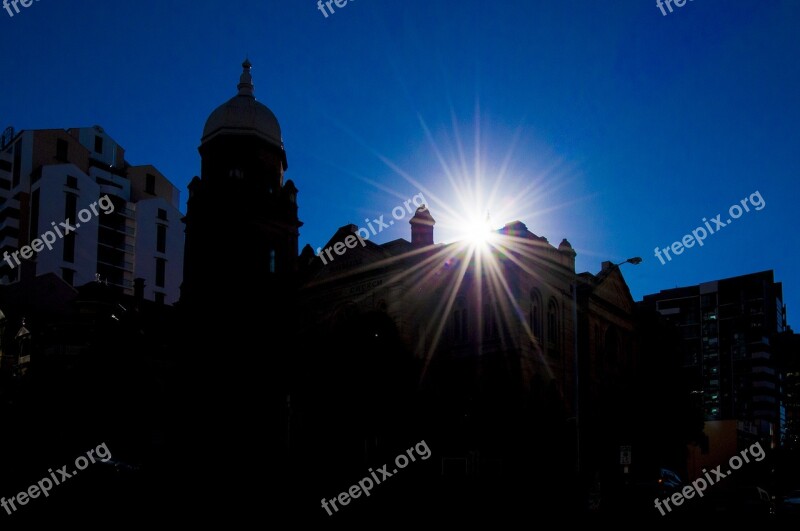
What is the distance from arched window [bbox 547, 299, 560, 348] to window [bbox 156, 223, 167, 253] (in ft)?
197

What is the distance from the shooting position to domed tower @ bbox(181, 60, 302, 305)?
48031 millimetres

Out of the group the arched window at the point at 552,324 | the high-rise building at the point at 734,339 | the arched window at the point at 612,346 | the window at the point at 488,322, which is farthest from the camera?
the high-rise building at the point at 734,339

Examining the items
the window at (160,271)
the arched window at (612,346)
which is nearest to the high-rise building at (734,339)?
the window at (160,271)

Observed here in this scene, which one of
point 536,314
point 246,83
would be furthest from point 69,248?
point 536,314

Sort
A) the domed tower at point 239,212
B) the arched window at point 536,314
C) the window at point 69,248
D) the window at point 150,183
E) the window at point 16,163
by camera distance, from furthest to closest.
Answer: the window at point 150,183 < the window at point 16,163 < the window at point 69,248 < the domed tower at point 239,212 < the arched window at point 536,314

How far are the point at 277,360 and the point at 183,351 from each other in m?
7.34

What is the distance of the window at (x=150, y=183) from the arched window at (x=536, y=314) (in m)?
64.7

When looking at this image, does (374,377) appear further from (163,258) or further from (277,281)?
(163,258)

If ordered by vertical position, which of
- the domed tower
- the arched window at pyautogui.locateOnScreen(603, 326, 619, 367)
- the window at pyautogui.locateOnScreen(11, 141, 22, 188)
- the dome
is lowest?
the arched window at pyautogui.locateOnScreen(603, 326, 619, 367)

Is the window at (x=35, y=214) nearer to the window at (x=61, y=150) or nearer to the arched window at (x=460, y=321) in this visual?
the window at (x=61, y=150)

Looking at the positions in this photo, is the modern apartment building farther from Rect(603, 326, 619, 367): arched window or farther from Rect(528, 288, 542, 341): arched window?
Rect(528, 288, 542, 341): arched window

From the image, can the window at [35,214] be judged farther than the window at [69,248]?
No

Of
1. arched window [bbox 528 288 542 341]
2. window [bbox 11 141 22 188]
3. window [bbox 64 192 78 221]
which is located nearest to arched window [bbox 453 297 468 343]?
arched window [bbox 528 288 542 341]

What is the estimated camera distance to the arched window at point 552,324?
3916cm
